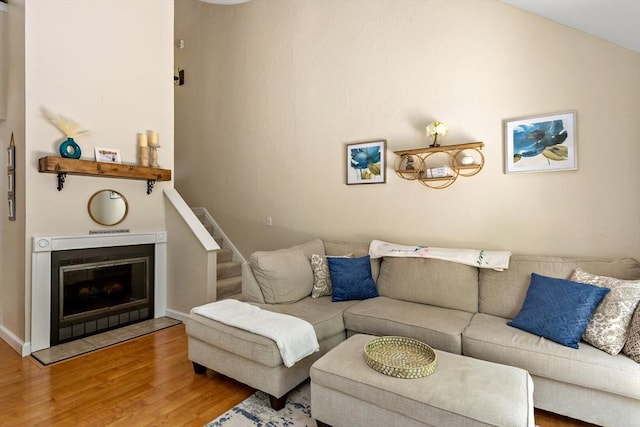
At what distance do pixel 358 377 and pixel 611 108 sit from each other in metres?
2.58

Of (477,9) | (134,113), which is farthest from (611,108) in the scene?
(134,113)

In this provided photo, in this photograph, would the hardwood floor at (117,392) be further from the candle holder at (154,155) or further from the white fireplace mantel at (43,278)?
the candle holder at (154,155)

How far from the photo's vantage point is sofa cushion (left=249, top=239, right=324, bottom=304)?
9.15 ft

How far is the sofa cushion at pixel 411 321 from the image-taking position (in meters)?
2.22

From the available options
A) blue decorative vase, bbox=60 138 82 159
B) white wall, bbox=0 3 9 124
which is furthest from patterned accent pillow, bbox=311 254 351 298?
white wall, bbox=0 3 9 124

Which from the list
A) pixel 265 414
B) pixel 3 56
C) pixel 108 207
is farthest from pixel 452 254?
pixel 3 56

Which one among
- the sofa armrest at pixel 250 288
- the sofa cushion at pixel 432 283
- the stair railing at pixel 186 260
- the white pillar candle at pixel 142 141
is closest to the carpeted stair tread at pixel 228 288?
the stair railing at pixel 186 260

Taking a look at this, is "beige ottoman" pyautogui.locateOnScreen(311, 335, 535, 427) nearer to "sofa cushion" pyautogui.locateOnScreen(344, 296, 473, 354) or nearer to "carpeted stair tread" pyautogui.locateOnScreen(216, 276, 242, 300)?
"sofa cushion" pyautogui.locateOnScreen(344, 296, 473, 354)

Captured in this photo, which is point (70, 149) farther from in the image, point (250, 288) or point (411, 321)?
point (411, 321)

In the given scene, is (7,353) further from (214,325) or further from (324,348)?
(324,348)

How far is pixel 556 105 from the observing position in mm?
2582

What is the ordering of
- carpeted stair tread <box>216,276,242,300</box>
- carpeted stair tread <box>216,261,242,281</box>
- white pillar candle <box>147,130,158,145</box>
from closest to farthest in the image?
1. white pillar candle <box>147,130,158,145</box>
2. carpeted stair tread <box>216,276,242,300</box>
3. carpeted stair tread <box>216,261,242,281</box>

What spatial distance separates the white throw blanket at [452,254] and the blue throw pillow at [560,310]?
0.36 meters

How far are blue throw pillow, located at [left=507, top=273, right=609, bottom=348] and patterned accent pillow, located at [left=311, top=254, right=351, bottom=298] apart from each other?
1.46 m
